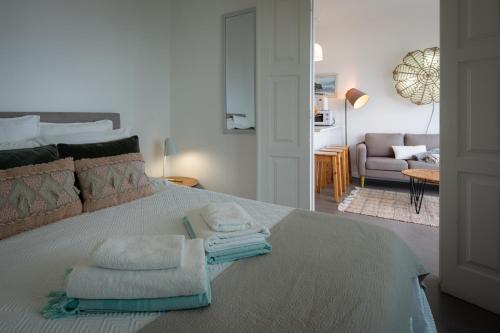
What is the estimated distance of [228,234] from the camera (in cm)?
120

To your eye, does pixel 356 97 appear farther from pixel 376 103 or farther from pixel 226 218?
pixel 226 218

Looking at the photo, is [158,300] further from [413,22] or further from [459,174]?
[413,22]

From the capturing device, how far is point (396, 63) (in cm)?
521

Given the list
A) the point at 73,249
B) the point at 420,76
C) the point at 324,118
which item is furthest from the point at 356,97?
the point at 73,249

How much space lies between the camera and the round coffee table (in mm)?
3645

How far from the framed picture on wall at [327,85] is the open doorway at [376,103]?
0.06 ft

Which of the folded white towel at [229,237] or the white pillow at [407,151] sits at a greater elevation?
the white pillow at [407,151]

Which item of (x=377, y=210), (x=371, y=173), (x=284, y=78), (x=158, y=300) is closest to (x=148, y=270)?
(x=158, y=300)

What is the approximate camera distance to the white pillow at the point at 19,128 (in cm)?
184

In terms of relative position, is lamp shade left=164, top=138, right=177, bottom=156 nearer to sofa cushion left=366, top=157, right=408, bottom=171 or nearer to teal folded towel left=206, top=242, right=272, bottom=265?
teal folded towel left=206, top=242, right=272, bottom=265

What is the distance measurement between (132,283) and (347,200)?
384cm

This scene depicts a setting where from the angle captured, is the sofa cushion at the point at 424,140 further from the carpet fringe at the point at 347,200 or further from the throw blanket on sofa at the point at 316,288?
the throw blanket on sofa at the point at 316,288

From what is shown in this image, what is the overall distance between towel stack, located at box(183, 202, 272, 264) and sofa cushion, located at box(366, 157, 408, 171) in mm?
3981

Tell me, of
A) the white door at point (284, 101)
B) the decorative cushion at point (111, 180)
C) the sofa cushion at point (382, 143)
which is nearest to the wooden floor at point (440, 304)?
the white door at point (284, 101)
